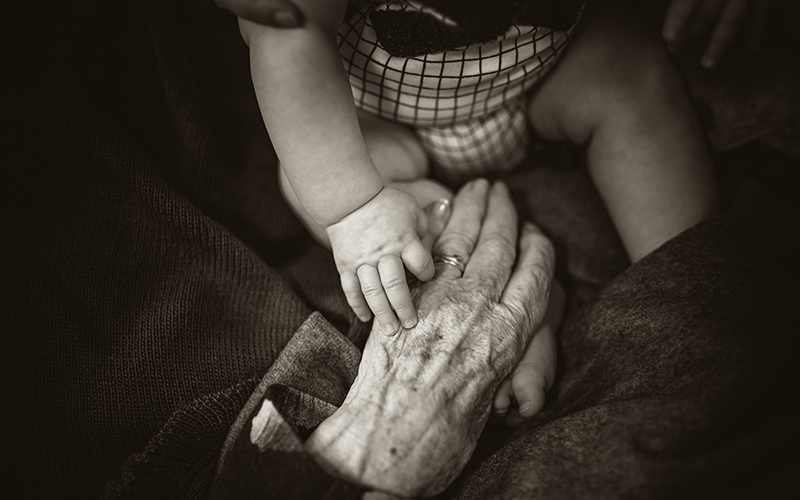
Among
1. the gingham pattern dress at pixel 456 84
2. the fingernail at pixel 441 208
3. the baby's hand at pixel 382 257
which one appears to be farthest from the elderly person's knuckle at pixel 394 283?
the gingham pattern dress at pixel 456 84

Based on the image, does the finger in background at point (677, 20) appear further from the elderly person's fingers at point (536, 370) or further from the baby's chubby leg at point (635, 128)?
the elderly person's fingers at point (536, 370)

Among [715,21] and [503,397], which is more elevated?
[715,21]

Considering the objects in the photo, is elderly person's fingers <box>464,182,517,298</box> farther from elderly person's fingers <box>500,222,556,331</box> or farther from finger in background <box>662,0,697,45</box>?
finger in background <box>662,0,697,45</box>

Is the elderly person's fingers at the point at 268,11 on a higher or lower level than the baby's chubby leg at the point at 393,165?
higher

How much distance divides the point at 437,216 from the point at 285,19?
36 centimetres

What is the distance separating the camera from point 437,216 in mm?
734

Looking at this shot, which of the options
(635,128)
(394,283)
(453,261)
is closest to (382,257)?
(394,283)

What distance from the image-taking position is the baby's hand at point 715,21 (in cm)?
64

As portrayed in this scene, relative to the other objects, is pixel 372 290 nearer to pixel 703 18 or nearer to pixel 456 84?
pixel 456 84

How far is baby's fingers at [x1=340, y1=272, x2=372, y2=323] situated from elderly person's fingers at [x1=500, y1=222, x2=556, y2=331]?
191 mm

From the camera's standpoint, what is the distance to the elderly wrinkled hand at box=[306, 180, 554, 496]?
0.46 meters

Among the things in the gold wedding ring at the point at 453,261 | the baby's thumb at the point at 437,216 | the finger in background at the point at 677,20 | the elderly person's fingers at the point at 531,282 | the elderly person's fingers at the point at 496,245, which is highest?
the finger in background at the point at 677,20

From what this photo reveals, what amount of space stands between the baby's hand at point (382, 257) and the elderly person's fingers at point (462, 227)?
0.09 meters

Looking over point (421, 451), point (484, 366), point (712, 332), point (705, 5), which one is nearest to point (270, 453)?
point (421, 451)
